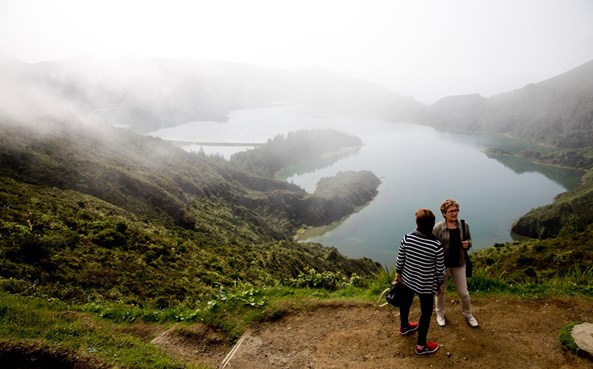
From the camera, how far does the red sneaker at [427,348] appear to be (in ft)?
24.8

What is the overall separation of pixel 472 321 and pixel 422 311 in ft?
6.87

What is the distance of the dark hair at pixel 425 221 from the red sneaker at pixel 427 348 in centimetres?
258

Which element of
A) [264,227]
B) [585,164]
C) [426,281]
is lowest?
[264,227]

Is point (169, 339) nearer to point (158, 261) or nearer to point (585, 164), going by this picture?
point (158, 261)

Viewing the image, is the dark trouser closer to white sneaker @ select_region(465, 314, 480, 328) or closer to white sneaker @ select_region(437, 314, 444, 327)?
white sneaker @ select_region(437, 314, 444, 327)

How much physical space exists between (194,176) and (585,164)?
690 ft

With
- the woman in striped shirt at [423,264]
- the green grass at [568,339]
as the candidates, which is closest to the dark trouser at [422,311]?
the woman in striped shirt at [423,264]

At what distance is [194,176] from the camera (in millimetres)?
111750

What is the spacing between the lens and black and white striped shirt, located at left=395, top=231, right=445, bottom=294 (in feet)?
22.6

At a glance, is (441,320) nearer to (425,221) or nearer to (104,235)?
(425,221)

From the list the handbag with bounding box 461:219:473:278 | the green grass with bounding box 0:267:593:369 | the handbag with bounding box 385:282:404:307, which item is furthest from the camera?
the green grass with bounding box 0:267:593:369

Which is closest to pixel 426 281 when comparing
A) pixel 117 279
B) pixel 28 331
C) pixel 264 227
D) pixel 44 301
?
pixel 28 331

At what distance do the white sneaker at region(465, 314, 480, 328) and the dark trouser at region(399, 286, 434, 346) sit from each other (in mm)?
1580

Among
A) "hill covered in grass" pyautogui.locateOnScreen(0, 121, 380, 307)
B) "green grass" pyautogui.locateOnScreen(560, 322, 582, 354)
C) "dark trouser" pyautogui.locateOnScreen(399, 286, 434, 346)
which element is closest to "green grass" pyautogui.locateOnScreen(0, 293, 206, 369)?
"hill covered in grass" pyautogui.locateOnScreen(0, 121, 380, 307)
